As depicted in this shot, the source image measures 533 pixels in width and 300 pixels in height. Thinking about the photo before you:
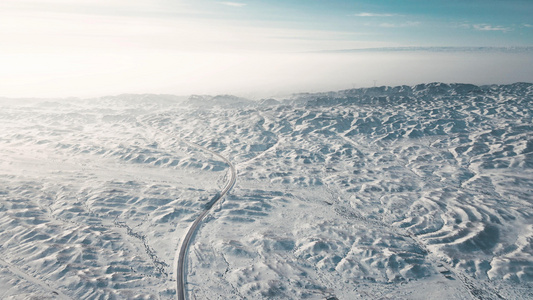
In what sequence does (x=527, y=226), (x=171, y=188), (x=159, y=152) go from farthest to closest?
(x=159, y=152) → (x=171, y=188) → (x=527, y=226)

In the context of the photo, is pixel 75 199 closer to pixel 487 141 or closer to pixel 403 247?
pixel 403 247

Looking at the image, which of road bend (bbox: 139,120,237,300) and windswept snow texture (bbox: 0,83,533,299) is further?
windswept snow texture (bbox: 0,83,533,299)

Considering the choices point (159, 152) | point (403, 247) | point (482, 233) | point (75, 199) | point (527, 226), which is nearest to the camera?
point (403, 247)

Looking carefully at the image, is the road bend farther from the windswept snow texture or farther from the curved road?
the windswept snow texture

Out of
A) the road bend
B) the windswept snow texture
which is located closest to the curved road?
the road bend

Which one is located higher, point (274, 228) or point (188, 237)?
point (188, 237)

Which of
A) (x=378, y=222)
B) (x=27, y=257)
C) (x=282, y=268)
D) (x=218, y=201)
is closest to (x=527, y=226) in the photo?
(x=378, y=222)

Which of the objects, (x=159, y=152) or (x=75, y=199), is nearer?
(x=75, y=199)

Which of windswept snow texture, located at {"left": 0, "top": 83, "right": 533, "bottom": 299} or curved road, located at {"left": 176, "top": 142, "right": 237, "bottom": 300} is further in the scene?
windswept snow texture, located at {"left": 0, "top": 83, "right": 533, "bottom": 299}

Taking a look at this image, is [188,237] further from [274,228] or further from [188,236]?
[274,228]

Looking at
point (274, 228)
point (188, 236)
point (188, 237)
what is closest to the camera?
point (188, 237)

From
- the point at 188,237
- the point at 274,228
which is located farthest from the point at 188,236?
the point at 274,228
